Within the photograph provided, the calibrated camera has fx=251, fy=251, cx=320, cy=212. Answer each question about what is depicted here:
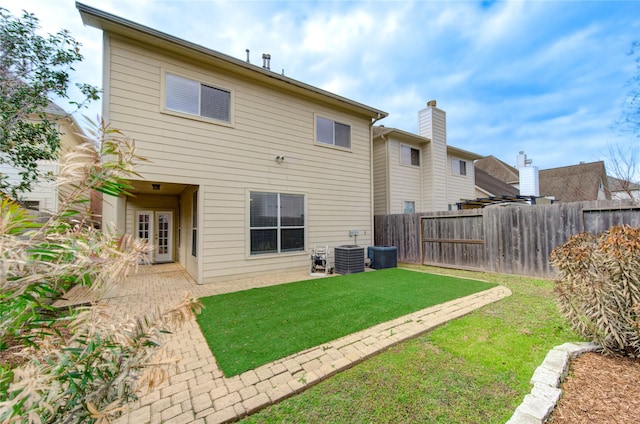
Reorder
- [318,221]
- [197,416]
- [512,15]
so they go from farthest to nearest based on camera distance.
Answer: [318,221]
[512,15]
[197,416]

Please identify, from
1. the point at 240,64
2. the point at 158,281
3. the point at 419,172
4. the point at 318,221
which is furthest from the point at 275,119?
the point at 419,172

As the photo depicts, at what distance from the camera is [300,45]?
9.15 meters

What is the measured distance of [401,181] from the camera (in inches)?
455

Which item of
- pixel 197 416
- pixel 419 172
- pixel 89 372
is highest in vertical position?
pixel 419 172

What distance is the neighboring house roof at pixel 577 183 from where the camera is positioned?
74.2ft

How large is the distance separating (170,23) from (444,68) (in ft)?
33.9

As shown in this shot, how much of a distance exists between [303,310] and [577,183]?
31.1 meters

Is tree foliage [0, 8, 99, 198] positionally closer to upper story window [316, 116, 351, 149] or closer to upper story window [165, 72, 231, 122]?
upper story window [165, 72, 231, 122]

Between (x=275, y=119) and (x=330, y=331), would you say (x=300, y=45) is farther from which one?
(x=330, y=331)

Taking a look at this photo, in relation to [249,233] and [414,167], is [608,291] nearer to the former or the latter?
[249,233]

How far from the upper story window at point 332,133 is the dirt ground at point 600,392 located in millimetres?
7504

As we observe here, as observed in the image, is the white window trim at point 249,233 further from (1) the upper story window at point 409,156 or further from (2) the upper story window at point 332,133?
(1) the upper story window at point 409,156

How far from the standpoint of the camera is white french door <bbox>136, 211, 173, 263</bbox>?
9.72 metres

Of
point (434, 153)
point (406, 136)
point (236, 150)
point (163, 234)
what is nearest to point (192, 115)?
point (236, 150)
